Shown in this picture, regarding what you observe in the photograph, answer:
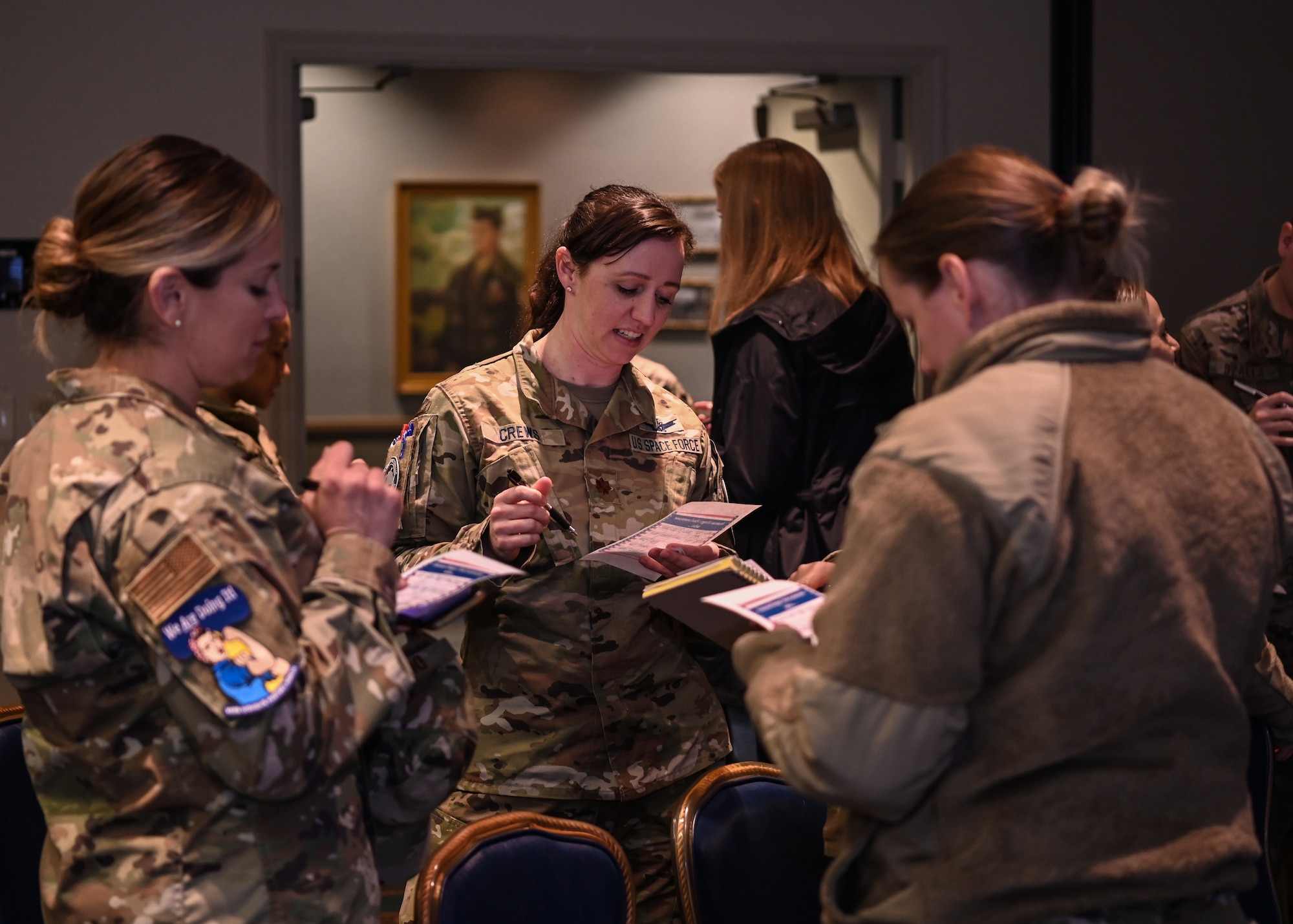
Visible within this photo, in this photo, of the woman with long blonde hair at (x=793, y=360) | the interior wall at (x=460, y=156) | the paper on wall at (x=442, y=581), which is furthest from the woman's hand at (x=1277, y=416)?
the interior wall at (x=460, y=156)

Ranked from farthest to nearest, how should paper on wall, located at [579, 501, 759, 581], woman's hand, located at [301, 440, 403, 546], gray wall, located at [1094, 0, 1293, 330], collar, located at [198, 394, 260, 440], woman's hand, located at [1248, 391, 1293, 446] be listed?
gray wall, located at [1094, 0, 1293, 330] < woman's hand, located at [1248, 391, 1293, 446] < collar, located at [198, 394, 260, 440] < paper on wall, located at [579, 501, 759, 581] < woman's hand, located at [301, 440, 403, 546]

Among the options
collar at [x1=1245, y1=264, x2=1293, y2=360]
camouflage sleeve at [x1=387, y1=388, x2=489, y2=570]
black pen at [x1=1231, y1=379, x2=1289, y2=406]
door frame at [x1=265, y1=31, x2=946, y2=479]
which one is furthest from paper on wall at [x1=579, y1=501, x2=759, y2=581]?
door frame at [x1=265, y1=31, x2=946, y2=479]

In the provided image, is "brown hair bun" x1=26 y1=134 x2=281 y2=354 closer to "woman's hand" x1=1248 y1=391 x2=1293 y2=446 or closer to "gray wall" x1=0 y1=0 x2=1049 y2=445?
"woman's hand" x1=1248 y1=391 x2=1293 y2=446

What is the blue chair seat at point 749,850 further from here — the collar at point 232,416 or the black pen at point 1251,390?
the black pen at point 1251,390

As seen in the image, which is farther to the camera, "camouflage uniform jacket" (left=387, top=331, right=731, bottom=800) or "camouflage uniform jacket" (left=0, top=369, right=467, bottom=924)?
"camouflage uniform jacket" (left=387, top=331, right=731, bottom=800)

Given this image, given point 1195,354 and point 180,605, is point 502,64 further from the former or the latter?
point 180,605

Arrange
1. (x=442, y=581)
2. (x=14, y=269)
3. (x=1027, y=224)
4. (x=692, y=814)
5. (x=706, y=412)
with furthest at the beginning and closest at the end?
1. (x=14, y=269)
2. (x=706, y=412)
3. (x=692, y=814)
4. (x=442, y=581)
5. (x=1027, y=224)

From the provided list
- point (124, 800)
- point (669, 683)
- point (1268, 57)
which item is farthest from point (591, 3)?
point (124, 800)

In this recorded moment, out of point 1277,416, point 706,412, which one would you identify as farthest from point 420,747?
point 1277,416

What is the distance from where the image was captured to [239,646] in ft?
4.16

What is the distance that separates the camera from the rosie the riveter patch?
4.10 feet

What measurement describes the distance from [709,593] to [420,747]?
475 mm

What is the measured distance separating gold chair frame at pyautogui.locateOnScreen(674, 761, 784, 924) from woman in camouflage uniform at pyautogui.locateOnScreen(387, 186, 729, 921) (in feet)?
0.98

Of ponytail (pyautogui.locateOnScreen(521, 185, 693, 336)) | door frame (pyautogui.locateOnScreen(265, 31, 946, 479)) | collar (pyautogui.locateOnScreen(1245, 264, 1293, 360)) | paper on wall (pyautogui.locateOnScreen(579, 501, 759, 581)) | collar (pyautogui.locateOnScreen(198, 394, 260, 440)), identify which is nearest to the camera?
paper on wall (pyautogui.locateOnScreen(579, 501, 759, 581))
